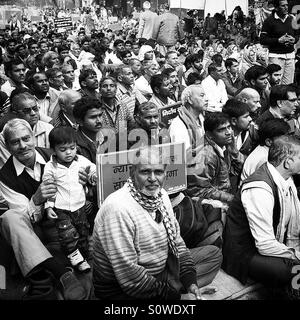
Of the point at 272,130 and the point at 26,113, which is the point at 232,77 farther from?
the point at 26,113

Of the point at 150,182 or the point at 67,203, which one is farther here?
the point at 67,203

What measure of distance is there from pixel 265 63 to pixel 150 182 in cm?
537

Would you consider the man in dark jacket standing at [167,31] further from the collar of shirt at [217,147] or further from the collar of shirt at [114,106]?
the collar of shirt at [217,147]

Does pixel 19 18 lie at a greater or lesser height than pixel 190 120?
greater

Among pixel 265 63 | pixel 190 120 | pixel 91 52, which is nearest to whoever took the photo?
pixel 190 120

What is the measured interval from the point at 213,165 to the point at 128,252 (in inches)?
53.2

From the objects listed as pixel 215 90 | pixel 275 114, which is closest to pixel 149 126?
pixel 275 114

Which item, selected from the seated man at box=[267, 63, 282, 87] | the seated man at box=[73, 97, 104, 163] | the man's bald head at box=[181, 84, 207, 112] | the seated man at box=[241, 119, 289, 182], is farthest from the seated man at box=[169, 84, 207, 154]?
the seated man at box=[267, 63, 282, 87]

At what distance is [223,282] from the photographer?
2.75 metres

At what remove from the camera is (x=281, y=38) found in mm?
6211

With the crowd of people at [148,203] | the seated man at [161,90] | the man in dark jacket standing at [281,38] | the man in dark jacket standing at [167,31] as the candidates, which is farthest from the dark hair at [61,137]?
the man in dark jacket standing at [167,31]

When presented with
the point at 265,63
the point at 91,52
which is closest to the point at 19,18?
the point at 91,52

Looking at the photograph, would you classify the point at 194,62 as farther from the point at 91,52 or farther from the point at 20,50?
the point at 20,50

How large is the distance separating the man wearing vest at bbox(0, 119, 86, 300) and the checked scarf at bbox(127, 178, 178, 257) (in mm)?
544
